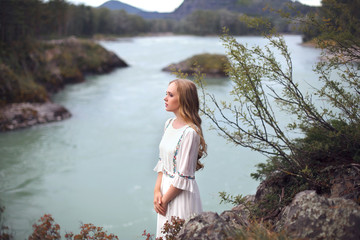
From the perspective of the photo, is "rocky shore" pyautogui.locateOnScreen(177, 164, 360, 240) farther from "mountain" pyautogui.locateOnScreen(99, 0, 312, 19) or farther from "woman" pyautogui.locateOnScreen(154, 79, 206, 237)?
"mountain" pyautogui.locateOnScreen(99, 0, 312, 19)

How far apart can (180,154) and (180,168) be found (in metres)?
0.09

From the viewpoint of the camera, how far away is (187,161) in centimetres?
243

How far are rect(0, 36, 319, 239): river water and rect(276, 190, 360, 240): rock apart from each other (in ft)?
6.63

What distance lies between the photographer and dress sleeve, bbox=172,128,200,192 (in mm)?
Answer: 2430

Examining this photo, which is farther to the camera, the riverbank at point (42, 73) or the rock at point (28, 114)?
the riverbank at point (42, 73)

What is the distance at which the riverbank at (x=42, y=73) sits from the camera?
12.8m

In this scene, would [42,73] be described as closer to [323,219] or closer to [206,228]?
[206,228]

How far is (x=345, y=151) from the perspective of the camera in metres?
3.31

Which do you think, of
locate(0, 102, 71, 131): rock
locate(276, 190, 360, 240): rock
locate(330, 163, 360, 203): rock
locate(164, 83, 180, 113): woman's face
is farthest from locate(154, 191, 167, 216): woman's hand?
locate(0, 102, 71, 131): rock

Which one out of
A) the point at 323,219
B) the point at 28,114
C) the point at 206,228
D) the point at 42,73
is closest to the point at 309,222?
the point at 323,219

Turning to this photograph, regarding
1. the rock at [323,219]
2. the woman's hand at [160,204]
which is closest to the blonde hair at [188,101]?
the woman's hand at [160,204]

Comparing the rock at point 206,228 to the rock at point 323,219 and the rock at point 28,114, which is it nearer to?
the rock at point 323,219

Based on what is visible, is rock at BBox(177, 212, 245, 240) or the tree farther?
the tree

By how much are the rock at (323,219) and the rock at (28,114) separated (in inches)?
451
